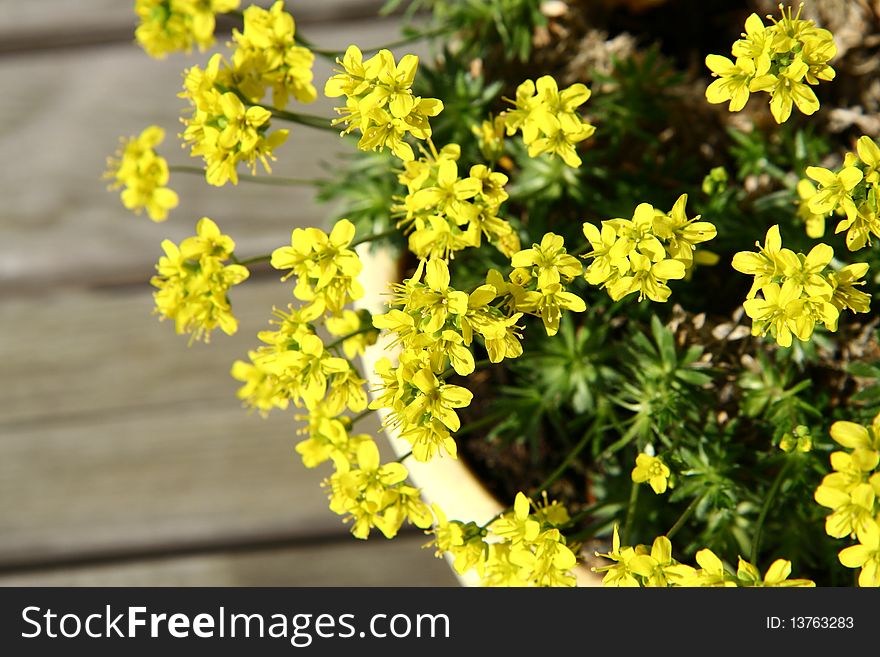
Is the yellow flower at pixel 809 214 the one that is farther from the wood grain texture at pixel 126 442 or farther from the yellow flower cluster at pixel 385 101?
the wood grain texture at pixel 126 442

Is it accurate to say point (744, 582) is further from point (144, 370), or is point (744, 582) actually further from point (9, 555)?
point (9, 555)

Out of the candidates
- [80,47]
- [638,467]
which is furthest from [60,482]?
Result: [638,467]

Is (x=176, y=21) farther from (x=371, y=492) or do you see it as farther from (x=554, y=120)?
(x=371, y=492)

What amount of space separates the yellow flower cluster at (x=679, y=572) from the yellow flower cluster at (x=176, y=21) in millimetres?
610

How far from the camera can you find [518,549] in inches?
28.0

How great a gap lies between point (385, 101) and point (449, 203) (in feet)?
0.32

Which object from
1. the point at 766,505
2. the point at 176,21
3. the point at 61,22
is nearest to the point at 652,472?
the point at 766,505

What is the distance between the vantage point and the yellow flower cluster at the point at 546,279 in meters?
0.65

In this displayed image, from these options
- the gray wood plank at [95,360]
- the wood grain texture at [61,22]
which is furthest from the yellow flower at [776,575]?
the wood grain texture at [61,22]

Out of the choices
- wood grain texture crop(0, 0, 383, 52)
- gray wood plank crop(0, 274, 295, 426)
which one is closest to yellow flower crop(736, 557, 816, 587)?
gray wood plank crop(0, 274, 295, 426)

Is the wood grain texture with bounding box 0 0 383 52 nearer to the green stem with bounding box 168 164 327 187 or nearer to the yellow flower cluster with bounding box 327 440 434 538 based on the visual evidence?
the green stem with bounding box 168 164 327 187

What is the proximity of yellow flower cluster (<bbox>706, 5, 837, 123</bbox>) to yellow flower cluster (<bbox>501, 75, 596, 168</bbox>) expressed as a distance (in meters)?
0.12

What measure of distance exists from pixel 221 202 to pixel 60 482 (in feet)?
1.74

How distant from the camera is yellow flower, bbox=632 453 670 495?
0.74 m
